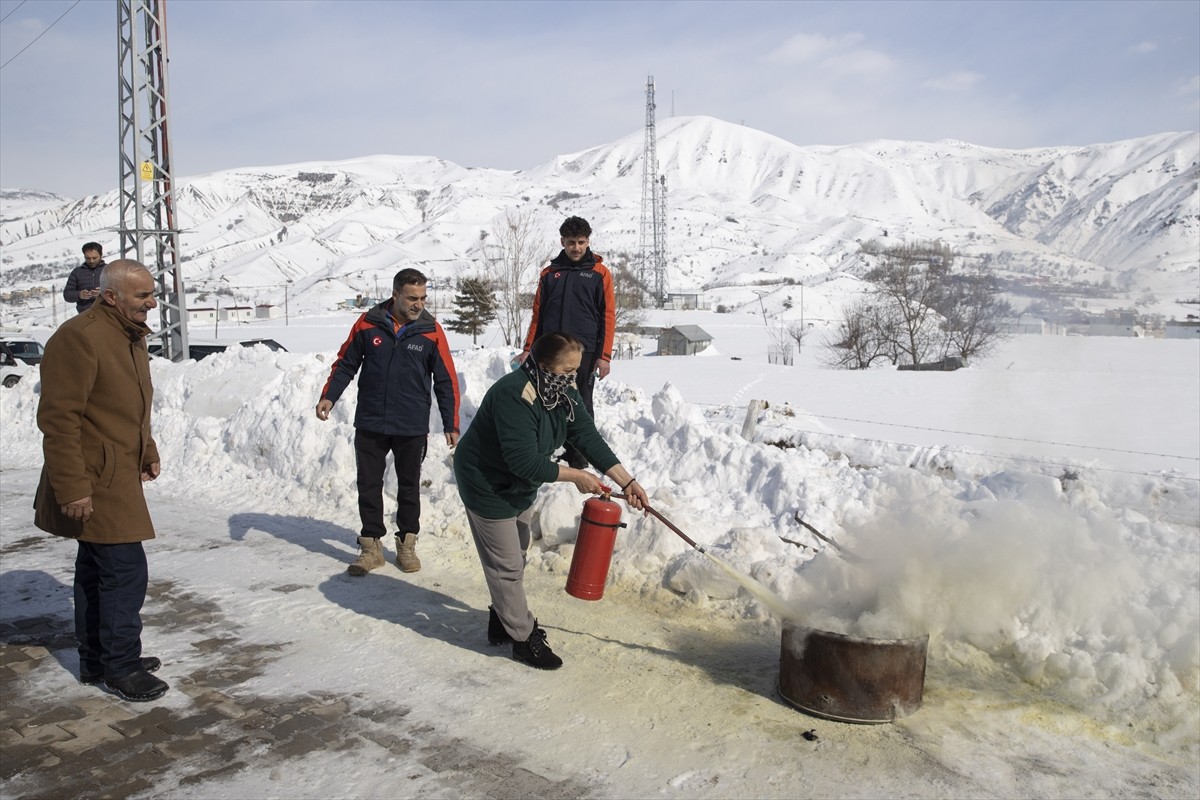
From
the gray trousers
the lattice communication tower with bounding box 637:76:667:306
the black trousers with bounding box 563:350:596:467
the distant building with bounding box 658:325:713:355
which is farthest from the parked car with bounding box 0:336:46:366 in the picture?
the lattice communication tower with bounding box 637:76:667:306

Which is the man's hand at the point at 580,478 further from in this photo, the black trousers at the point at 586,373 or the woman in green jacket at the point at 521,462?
the black trousers at the point at 586,373

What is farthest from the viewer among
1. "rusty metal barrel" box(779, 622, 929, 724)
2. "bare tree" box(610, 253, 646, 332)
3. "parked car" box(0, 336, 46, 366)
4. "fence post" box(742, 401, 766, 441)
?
"bare tree" box(610, 253, 646, 332)

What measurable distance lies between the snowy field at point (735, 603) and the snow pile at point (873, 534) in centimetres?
2

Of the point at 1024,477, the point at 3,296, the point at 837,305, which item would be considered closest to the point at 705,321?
the point at 837,305

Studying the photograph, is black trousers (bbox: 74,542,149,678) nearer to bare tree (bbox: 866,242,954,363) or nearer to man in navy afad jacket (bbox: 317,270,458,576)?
man in navy afad jacket (bbox: 317,270,458,576)

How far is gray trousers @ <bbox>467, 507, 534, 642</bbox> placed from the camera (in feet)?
16.0

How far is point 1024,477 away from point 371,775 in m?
5.99

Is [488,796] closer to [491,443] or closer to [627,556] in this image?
[491,443]

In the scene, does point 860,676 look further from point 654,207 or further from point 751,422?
point 654,207

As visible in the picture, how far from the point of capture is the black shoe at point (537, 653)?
16.3 feet

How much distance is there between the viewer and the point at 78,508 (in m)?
4.14

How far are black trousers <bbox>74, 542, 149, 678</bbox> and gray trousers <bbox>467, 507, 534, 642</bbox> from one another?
1700mm

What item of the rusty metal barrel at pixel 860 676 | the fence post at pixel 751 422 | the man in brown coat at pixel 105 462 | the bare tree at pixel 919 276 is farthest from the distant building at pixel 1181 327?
the man in brown coat at pixel 105 462

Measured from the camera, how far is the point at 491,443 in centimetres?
481
